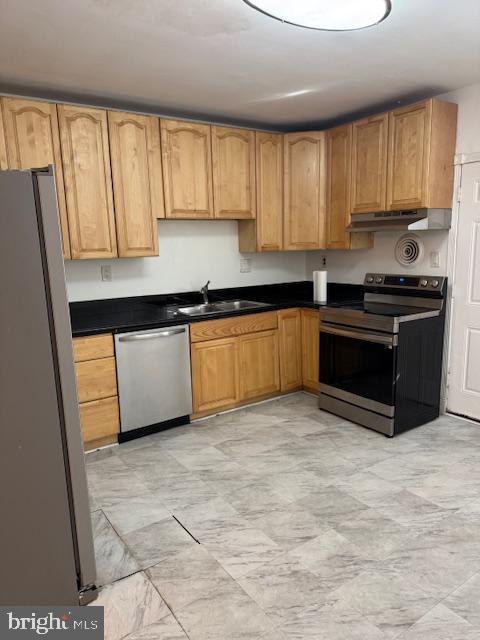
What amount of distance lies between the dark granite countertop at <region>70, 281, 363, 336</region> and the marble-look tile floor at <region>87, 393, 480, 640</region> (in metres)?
0.85

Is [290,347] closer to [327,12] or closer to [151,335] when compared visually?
[151,335]

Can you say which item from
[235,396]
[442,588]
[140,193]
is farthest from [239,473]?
[140,193]

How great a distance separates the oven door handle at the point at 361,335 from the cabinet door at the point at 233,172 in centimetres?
118

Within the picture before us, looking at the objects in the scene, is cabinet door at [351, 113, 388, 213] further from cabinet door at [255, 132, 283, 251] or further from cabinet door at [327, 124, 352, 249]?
cabinet door at [255, 132, 283, 251]

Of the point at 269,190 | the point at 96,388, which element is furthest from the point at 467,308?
the point at 96,388

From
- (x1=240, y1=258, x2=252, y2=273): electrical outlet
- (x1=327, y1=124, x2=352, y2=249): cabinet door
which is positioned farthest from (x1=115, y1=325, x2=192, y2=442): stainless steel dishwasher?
(x1=327, y1=124, x2=352, y2=249): cabinet door

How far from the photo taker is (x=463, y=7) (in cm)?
195

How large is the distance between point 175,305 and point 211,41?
2019mm

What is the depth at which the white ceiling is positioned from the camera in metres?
1.95

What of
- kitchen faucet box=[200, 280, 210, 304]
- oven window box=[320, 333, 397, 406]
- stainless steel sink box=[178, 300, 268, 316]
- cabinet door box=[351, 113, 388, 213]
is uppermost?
cabinet door box=[351, 113, 388, 213]

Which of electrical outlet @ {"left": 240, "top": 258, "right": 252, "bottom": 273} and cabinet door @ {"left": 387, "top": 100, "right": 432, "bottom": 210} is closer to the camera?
cabinet door @ {"left": 387, "top": 100, "right": 432, "bottom": 210}

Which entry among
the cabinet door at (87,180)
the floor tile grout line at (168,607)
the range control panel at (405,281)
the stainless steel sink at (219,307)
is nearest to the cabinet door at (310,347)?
the stainless steel sink at (219,307)

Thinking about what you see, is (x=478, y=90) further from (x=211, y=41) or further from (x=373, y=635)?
(x=373, y=635)

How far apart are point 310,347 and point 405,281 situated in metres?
0.96
